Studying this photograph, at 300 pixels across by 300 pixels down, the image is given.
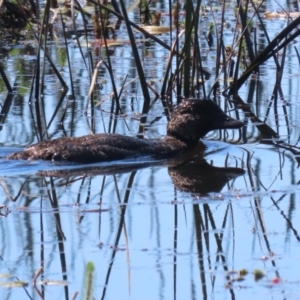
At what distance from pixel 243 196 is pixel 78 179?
4.63ft

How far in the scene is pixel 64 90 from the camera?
10977mm

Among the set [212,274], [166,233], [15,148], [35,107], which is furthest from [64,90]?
[212,274]

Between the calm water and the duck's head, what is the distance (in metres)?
0.18

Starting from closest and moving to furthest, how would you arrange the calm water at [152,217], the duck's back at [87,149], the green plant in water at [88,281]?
the green plant in water at [88,281] < the calm water at [152,217] < the duck's back at [87,149]

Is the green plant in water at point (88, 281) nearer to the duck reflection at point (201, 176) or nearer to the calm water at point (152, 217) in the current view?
the calm water at point (152, 217)

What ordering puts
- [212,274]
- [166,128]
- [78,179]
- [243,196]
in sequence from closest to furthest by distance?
[212,274] < [243,196] < [78,179] < [166,128]

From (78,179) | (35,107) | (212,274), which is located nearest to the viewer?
(212,274)

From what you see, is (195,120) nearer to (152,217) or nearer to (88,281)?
(152,217)

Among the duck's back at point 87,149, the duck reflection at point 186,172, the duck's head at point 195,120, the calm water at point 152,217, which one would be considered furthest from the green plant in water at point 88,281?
the duck's head at point 195,120

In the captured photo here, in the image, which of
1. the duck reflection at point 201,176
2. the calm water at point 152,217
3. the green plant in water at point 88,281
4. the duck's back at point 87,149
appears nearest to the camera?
the green plant in water at point 88,281

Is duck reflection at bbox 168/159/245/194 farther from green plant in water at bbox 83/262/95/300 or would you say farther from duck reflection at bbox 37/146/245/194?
green plant in water at bbox 83/262/95/300

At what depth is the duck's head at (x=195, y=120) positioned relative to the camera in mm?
8758

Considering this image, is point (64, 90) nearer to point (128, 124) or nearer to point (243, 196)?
point (128, 124)

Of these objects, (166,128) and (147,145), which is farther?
(166,128)
